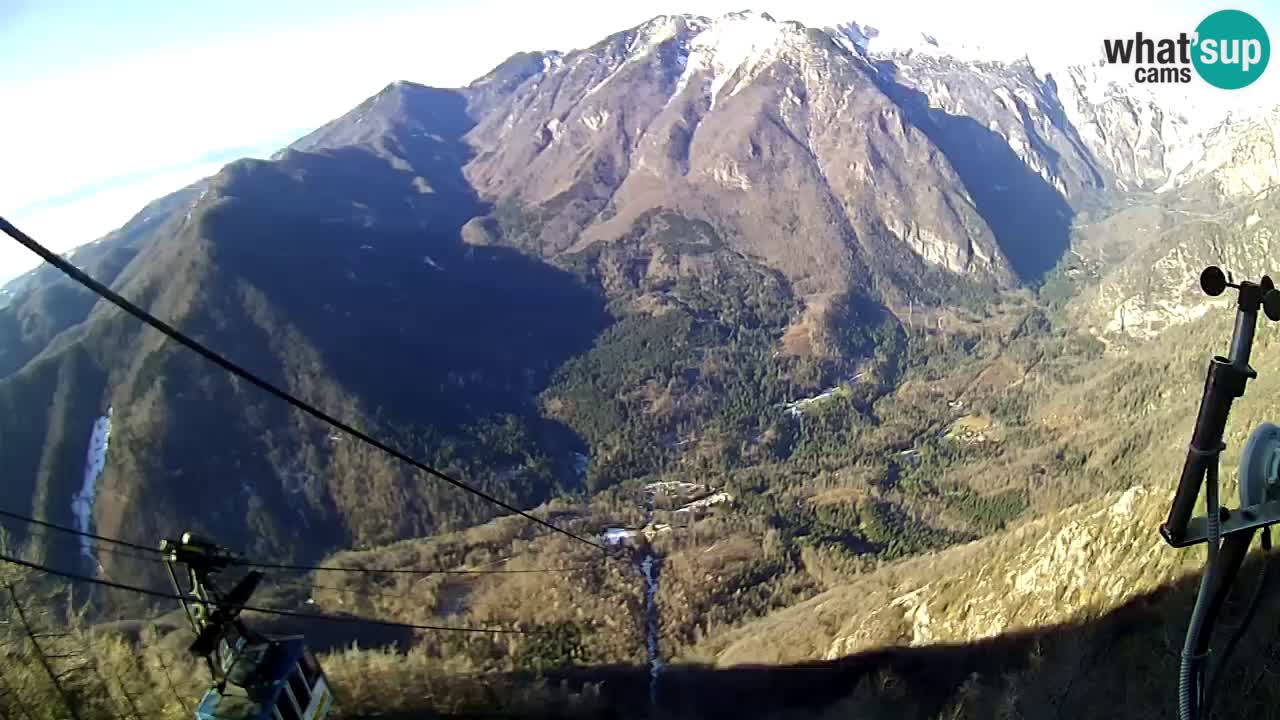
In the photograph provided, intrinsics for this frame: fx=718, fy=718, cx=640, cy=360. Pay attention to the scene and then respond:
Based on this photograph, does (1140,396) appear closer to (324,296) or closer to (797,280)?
(797,280)

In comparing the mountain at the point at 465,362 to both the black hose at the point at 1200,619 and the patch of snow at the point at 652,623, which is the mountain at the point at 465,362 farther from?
the black hose at the point at 1200,619

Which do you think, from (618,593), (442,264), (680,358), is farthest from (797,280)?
(618,593)

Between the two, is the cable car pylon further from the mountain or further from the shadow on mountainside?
the mountain

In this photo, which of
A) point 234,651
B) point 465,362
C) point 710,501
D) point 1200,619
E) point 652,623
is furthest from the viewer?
point 465,362

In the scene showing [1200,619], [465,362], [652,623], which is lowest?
[652,623]

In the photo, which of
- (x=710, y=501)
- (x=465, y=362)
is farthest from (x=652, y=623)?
(x=465, y=362)

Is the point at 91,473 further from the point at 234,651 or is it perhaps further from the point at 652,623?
the point at 234,651

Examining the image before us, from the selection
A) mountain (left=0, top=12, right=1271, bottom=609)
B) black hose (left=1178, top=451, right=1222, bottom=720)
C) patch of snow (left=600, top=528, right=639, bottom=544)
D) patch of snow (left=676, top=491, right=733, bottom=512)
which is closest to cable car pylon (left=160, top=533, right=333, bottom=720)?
black hose (left=1178, top=451, right=1222, bottom=720)

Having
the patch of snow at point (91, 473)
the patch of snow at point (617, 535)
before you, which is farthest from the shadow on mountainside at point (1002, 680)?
the patch of snow at point (91, 473)
